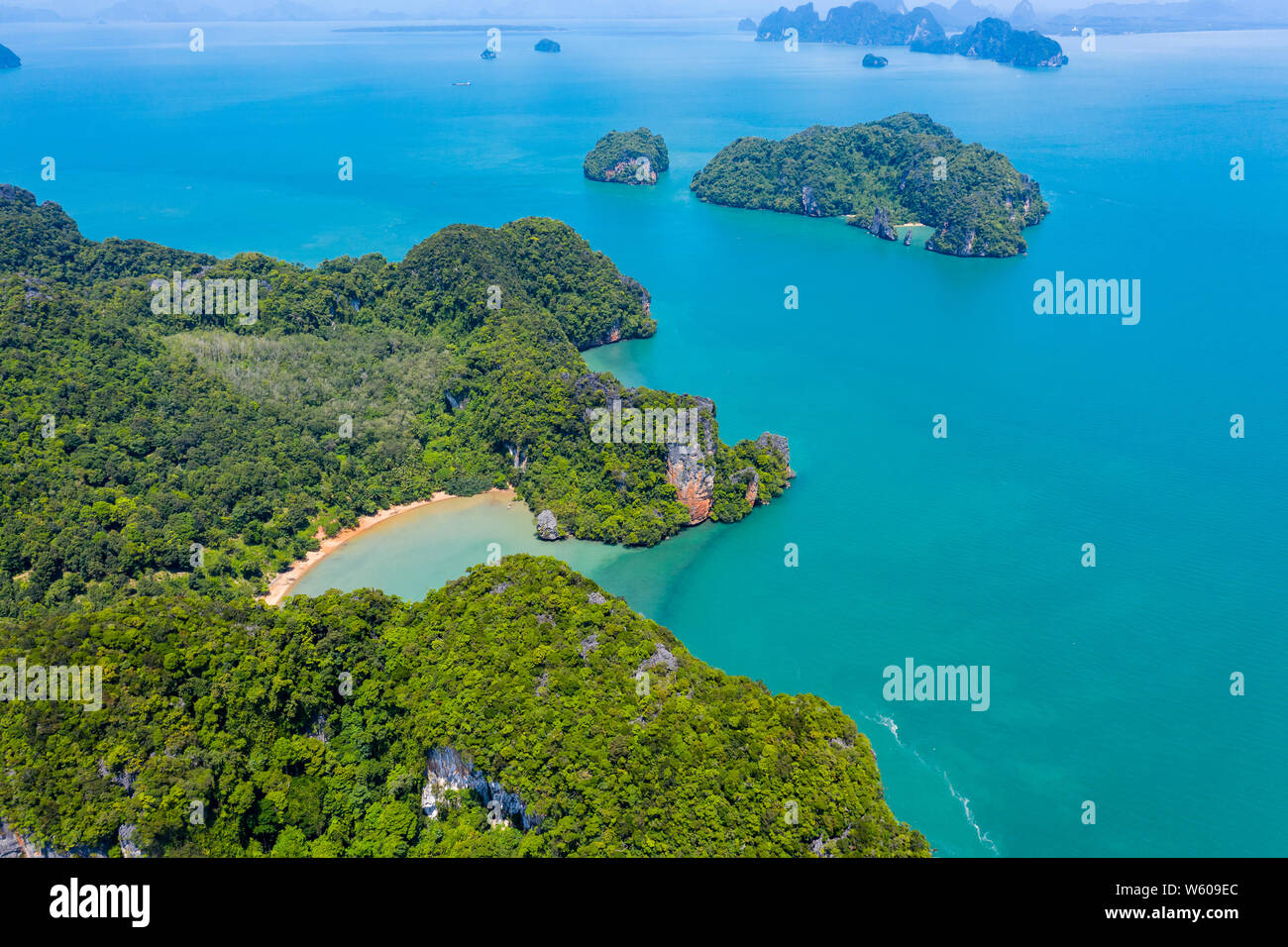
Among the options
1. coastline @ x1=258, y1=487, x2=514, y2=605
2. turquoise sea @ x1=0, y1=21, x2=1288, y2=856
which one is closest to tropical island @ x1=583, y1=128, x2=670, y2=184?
turquoise sea @ x1=0, y1=21, x2=1288, y2=856

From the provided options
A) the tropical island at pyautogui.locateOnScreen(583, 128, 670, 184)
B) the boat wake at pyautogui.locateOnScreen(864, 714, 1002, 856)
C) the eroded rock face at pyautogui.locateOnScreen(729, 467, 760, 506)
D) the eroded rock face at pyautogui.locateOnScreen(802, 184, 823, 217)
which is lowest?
the boat wake at pyautogui.locateOnScreen(864, 714, 1002, 856)

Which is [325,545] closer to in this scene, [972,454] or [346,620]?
[346,620]

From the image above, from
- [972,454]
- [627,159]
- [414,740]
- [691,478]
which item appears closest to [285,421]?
[691,478]

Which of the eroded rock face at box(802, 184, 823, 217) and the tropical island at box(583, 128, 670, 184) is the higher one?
the tropical island at box(583, 128, 670, 184)

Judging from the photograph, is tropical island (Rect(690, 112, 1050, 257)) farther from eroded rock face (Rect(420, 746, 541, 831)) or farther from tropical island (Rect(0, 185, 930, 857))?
eroded rock face (Rect(420, 746, 541, 831))

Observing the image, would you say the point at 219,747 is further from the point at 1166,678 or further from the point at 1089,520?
the point at 1089,520

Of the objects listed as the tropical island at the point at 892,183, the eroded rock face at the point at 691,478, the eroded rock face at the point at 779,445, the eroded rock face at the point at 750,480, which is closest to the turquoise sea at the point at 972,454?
the eroded rock face at the point at 750,480
